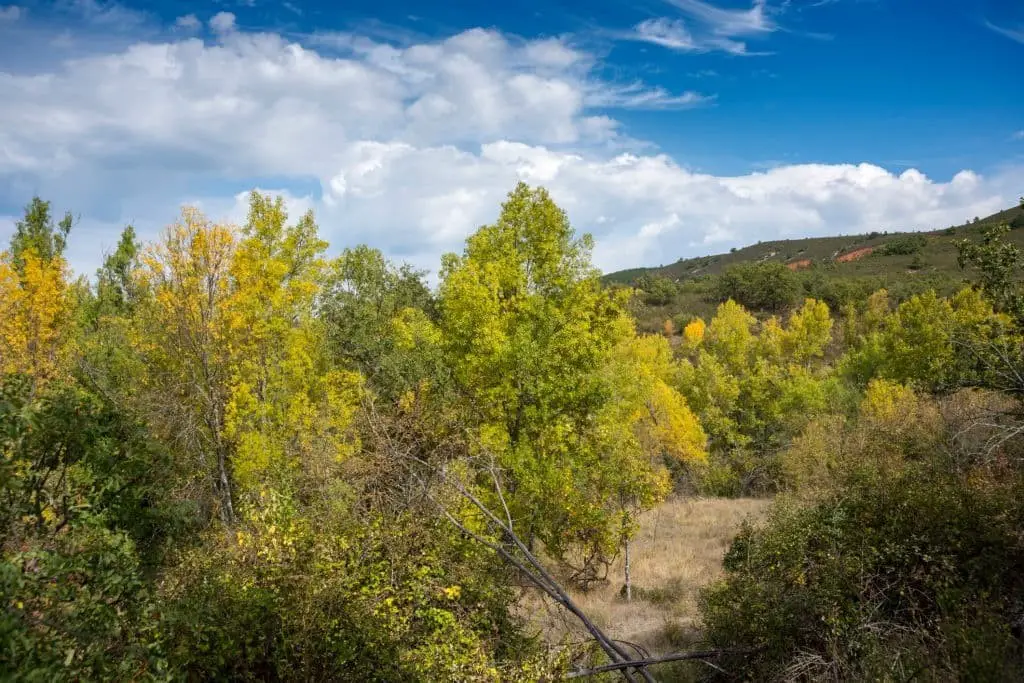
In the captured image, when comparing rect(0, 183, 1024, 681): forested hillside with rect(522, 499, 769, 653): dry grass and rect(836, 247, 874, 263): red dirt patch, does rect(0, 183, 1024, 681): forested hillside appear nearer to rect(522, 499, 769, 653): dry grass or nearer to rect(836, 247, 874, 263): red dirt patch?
rect(522, 499, 769, 653): dry grass

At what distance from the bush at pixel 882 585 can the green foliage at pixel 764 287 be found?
88.3 m

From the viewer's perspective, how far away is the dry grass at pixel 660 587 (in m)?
13.1

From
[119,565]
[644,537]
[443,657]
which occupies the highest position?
[119,565]

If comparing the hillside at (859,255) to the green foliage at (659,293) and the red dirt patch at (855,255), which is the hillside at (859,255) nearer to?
the red dirt patch at (855,255)

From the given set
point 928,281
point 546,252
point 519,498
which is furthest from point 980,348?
point 928,281

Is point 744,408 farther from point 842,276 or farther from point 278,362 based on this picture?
point 842,276

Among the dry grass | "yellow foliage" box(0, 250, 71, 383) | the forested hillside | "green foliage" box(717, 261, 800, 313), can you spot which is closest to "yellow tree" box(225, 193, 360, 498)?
the forested hillside

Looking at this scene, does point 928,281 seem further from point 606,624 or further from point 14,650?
point 14,650

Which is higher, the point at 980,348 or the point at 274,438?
the point at 274,438

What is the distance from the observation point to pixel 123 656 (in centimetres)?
506

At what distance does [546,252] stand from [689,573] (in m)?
11.4

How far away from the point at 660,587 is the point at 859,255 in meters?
124

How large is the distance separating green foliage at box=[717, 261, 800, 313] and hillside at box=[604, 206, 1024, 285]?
14.9 metres

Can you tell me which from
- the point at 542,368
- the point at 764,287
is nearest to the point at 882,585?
the point at 542,368
